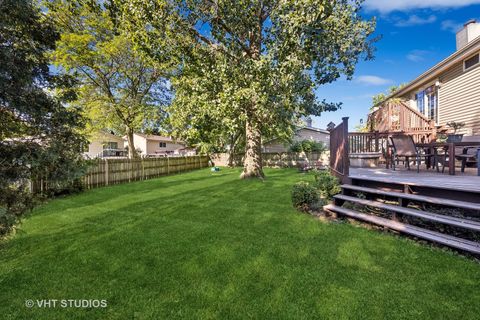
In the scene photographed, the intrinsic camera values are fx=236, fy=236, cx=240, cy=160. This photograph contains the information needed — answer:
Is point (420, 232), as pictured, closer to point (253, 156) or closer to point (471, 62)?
point (253, 156)

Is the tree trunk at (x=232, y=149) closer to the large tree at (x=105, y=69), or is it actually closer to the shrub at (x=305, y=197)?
the large tree at (x=105, y=69)

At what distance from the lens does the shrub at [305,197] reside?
208 inches

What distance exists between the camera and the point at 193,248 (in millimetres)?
3500

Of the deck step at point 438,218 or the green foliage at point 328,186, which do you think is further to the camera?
the green foliage at point 328,186

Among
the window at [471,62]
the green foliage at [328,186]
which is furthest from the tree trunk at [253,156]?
the window at [471,62]

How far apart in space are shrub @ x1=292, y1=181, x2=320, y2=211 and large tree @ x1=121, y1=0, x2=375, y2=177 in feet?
12.9

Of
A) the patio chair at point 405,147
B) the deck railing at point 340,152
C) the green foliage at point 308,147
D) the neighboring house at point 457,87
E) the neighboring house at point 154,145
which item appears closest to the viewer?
the deck railing at point 340,152

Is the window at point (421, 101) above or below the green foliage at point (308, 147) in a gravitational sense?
above

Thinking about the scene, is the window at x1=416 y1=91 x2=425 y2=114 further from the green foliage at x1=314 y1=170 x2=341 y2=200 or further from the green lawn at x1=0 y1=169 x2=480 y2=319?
the green lawn at x1=0 y1=169 x2=480 y2=319

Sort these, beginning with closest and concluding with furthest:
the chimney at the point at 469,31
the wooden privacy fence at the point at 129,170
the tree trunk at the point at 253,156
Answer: the wooden privacy fence at the point at 129,170, the chimney at the point at 469,31, the tree trunk at the point at 253,156

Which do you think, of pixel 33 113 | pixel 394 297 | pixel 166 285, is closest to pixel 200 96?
pixel 33 113

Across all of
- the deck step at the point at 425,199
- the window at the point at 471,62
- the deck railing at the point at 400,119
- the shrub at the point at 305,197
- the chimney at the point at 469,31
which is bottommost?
the shrub at the point at 305,197

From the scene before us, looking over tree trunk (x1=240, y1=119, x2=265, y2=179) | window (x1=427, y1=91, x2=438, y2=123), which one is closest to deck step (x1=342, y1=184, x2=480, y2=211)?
tree trunk (x1=240, y1=119, x2=265, y2=179)

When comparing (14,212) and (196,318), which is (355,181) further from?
(14,212)
